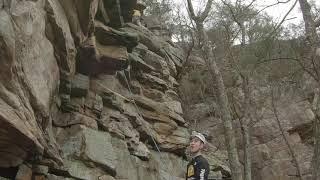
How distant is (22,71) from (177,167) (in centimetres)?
786

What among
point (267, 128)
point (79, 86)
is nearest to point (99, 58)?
point (79, 86)

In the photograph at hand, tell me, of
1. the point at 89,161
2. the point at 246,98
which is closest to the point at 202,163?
the point at 89,161

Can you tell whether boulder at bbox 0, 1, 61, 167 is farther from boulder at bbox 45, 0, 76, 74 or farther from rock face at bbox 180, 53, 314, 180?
→ rock face at bbox 180, 53, 314, 180

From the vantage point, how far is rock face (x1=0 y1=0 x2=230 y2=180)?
6.73 meters

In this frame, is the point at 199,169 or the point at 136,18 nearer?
the point at 199,169

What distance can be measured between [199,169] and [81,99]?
15.9ft

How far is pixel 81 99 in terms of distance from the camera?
1086 centimetres

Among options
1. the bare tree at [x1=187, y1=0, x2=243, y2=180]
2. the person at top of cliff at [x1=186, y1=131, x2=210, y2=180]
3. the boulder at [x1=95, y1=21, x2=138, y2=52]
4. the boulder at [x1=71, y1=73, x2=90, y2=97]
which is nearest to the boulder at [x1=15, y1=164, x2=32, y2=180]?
the person at top of cliff at [x1=186, y1=131, x2=210, y2=180]

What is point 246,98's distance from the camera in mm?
15039

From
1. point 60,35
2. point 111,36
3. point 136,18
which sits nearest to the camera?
point 60,35

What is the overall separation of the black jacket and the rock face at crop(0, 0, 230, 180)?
2.57 m

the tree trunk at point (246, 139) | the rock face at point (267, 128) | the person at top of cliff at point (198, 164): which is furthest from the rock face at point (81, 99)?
the rock face at point (267, 128)

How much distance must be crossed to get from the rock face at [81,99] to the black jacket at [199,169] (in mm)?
2572

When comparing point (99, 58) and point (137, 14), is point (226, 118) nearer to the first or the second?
point (99, 58)
